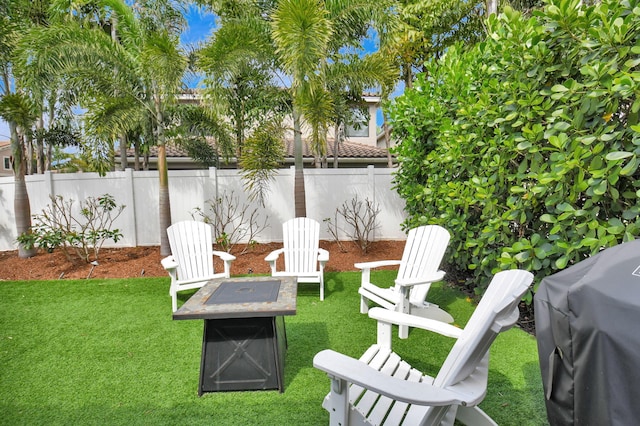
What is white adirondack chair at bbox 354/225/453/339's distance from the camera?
3.15 meters

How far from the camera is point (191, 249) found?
14.7 feet

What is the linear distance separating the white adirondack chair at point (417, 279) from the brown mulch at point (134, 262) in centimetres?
211

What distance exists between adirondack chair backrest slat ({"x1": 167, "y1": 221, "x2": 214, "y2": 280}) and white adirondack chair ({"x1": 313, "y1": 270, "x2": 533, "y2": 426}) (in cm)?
310

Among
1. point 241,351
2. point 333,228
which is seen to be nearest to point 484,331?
point 241,351

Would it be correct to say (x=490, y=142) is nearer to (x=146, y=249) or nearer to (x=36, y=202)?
(x=146, y=249)

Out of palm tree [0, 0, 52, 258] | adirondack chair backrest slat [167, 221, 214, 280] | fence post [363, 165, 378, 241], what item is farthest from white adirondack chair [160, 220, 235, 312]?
fence post [363, 165, 378, 241]

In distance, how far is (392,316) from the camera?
204 centimetres

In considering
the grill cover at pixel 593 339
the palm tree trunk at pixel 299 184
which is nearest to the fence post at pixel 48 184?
the palm tree trunk at pixel 299 184

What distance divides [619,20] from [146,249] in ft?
24.0

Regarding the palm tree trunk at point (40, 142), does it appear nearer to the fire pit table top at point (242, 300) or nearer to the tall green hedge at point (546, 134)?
the fire pit table top at point (242, 300)

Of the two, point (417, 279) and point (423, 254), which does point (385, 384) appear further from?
point (423, 254)

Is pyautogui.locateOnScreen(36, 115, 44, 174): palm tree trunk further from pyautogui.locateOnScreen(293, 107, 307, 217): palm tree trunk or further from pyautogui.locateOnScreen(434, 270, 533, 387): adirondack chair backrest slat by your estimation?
pyautogui.locateOnScreen(434, 270, 533, 387): adirondack chair backrest slat

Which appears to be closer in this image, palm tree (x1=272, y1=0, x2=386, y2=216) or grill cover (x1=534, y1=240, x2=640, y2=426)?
grill cover (x1=534, y1=240, x2=640, y2=426)

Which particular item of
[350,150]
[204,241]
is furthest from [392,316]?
[350,150]
